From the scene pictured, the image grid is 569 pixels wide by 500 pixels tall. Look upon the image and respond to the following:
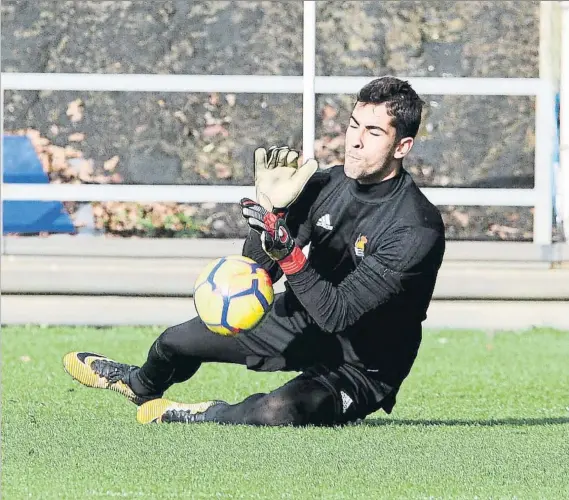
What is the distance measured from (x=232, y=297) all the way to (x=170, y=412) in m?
0.74

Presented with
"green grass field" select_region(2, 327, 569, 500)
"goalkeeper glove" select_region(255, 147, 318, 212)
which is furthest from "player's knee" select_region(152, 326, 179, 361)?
"goalkeeper glove" select_region(255, 147, 318, 212)

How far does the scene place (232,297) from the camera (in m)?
6.30

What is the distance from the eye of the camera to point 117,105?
12.8 m

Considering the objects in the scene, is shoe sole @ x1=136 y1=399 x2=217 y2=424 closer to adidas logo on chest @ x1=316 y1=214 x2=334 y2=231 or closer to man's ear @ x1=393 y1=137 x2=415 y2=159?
adidas logo on chest @ x1=316 y1=214 x2=334 y2=231

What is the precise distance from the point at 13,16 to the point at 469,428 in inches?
275

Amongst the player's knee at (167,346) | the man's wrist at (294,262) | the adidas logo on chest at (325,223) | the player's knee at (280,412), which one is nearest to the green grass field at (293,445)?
the player's knee at (280,412)

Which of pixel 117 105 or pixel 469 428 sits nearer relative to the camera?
pixel 469 428

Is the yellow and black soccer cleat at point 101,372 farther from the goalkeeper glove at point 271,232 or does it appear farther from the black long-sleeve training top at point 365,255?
the goalkeeper glove at point 271,232

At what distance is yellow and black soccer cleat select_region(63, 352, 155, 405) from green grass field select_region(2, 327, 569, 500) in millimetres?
138

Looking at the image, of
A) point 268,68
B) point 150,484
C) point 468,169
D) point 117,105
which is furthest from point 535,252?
point 150,484

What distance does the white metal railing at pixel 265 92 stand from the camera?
1165 centimetres

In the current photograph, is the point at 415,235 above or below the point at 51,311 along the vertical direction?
above

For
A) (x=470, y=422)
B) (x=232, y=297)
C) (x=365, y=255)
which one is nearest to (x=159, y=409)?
(x=232, y=297)

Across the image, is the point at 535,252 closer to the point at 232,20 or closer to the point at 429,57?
the point at 429,57
